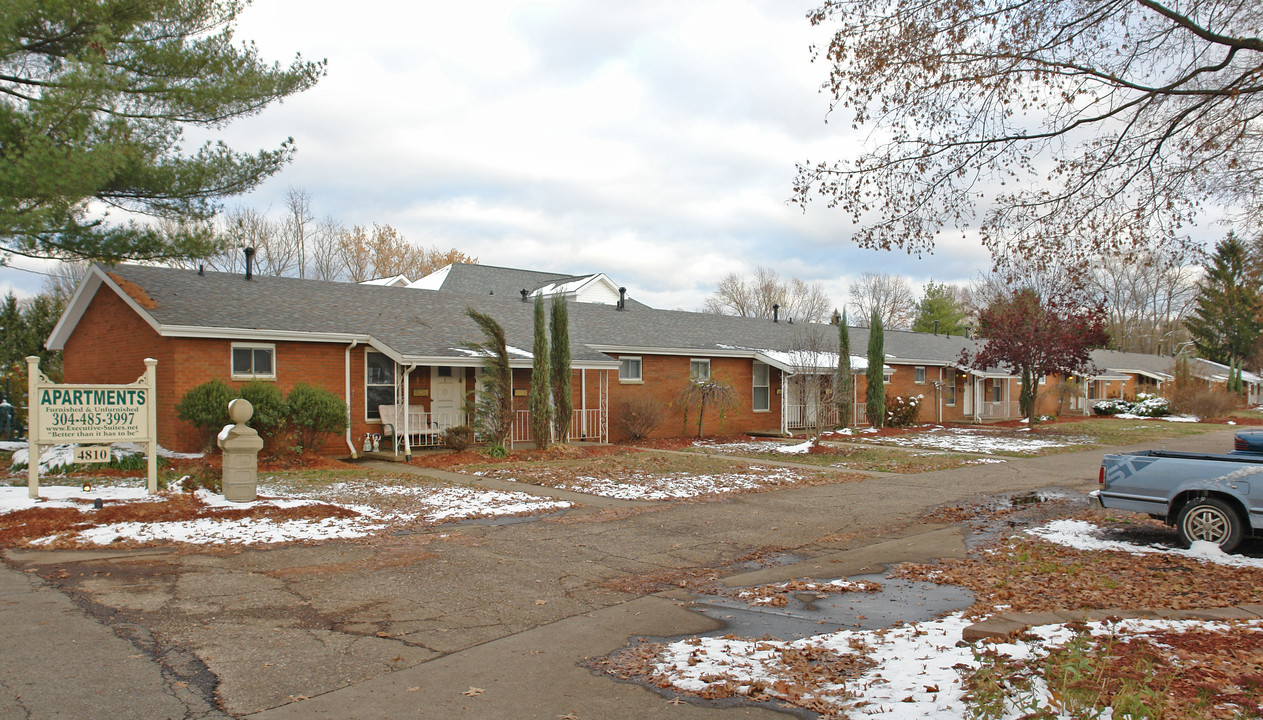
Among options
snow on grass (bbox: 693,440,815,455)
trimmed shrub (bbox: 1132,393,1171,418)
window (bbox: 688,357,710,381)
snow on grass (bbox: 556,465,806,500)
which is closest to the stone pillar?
snow on grass (bbox: 556,465,806,500)

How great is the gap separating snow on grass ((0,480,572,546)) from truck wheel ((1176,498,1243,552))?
7.68 meters

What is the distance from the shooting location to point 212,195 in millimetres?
16469

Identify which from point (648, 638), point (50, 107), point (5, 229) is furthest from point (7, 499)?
point (648, 638)

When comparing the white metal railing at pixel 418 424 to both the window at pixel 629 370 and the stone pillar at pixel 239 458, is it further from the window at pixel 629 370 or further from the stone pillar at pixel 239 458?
the stone pillar at pixel 239 458

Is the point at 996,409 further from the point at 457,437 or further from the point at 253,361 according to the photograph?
the point at 253,361

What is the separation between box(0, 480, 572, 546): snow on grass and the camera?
908 centimetres

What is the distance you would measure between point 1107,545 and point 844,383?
58.3 ft

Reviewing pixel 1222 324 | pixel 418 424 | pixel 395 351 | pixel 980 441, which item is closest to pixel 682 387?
pixel 418 424

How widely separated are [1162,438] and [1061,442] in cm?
521

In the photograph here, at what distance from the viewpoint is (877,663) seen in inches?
201

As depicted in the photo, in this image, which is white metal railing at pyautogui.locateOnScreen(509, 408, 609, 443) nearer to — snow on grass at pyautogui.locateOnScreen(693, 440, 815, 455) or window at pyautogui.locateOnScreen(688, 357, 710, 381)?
snow on grass at pyautogui.locateOnScreen(693, 440, 815, 455)

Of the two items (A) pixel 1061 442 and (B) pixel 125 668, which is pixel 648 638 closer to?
(B) pixel 125 668

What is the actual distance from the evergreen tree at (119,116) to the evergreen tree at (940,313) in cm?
5164

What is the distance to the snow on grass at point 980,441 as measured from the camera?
2323cm
